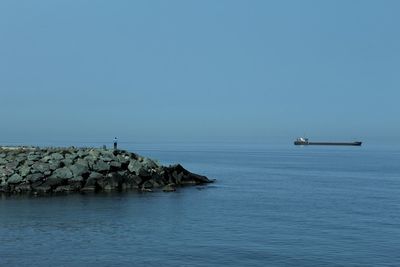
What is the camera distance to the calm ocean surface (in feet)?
83.4

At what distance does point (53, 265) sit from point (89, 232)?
7859 millimetres

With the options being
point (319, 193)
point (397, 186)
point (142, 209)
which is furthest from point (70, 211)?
point (397, 186)

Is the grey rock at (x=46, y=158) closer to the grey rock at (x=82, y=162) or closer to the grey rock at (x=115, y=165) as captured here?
the grey rock at (x=82, y=162)

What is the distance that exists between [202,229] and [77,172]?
2211 centimetres

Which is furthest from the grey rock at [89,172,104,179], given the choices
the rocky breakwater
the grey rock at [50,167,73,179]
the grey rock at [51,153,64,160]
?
the grey rock at [51,153,64,160]

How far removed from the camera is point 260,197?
50.9 metres

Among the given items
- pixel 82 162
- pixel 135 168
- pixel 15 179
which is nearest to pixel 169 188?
pixel 135 168

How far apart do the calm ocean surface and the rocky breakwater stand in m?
3.67

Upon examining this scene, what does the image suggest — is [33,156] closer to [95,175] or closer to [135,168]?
[95,175]

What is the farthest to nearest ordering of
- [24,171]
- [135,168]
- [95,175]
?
[135,168] → [95,175] → [24,171]

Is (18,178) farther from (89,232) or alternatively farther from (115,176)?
(89,232)

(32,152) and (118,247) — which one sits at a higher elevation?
(32,152)

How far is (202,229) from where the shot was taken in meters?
33.0

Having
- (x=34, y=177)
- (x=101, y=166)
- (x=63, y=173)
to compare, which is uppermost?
(x=101, y=166)
